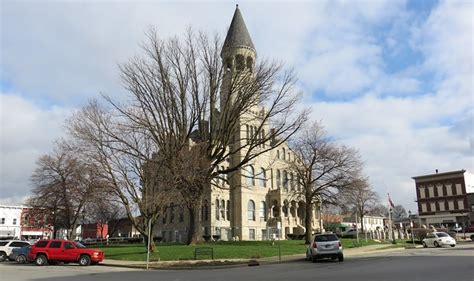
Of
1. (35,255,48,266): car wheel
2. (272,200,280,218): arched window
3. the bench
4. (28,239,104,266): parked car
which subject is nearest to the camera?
(28,239,104,266): parked car

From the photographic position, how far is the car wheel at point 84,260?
2727 cm

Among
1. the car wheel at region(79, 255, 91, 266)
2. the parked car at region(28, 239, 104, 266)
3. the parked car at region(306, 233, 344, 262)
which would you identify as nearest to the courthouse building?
the parked car at region(28, 239, 104, 266)

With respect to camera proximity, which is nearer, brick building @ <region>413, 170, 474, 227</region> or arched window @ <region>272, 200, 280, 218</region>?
arched window @ <region>272, 200, 280, 218</region>

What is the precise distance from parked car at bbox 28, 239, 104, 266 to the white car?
101 ft

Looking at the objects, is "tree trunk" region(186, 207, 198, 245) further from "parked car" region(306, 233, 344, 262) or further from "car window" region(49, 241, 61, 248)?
"parked car" region(306, 233, 344, 262)

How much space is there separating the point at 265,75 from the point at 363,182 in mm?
16286

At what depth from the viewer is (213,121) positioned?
3944 cm

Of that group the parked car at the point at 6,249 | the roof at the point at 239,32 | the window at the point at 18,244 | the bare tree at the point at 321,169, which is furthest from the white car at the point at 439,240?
the parked car at the point at 6,249

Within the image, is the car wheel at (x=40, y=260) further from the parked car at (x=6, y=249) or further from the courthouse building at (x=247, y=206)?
the courthouse building at (x=247, y=206)

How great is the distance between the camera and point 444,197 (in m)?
83.4

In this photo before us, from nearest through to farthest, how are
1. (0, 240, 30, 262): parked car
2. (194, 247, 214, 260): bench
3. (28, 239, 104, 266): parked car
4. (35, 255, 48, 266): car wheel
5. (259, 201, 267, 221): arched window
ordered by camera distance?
(28, 239, 104, 266): parked car → (35, 255, 48, 266): car wheel → (194, 247, 214, 260): bench → (0, 240, 30, 262): parked car → (259, 201, 267, 221): arched window

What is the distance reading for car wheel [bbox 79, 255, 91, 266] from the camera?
89.5ft

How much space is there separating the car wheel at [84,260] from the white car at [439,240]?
1239 inches

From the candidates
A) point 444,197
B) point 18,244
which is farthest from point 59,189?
point 444,197
